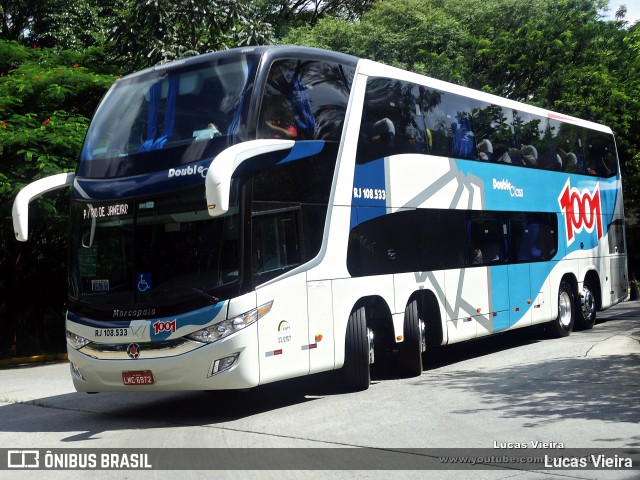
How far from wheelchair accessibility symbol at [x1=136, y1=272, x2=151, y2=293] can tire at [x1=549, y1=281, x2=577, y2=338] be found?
34.0 ft

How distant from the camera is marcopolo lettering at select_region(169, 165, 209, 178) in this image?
31.8 ft

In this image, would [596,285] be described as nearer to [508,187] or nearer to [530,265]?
[530,265]

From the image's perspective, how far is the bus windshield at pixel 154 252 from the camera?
383 inches

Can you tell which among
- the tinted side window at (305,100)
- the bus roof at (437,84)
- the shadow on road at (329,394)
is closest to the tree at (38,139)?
the shadow on road at (329,394)

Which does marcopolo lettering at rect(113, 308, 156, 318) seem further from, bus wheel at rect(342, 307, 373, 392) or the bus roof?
the bus roof

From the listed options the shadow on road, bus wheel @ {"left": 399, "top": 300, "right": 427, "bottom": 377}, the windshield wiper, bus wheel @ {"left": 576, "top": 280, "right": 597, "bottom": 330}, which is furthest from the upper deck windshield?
bus wheel @ {"left": 576, "top": 280, "right": 597, "bottom": 330}

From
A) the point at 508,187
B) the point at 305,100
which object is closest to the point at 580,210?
the point at 508,187

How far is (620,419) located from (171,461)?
451cm

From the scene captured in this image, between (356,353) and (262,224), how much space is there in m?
2.44

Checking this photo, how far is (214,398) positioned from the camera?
12.0m

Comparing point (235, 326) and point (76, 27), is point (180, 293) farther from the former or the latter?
point (76, 27)

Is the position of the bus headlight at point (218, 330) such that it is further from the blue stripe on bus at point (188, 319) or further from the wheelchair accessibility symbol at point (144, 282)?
the wheelchair accessibility symbol at point (144, 282)

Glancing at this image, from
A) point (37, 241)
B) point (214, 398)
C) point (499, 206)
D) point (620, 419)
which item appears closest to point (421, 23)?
point (37, 241)

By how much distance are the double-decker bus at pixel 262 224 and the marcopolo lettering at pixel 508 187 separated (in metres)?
1.45
